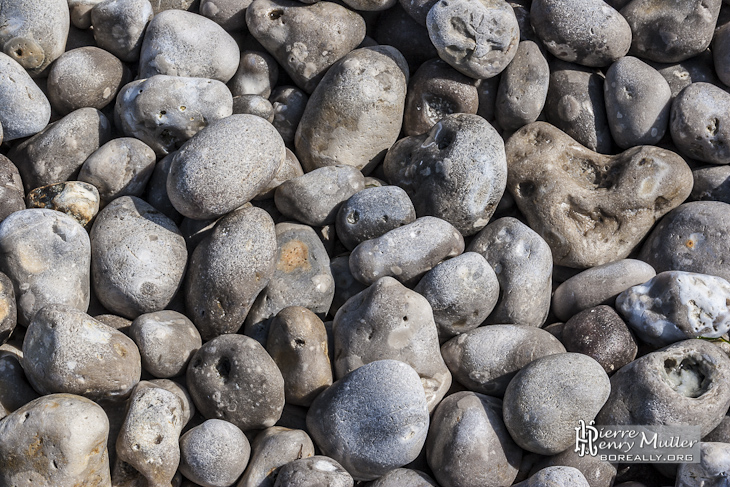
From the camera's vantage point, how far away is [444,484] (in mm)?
3061

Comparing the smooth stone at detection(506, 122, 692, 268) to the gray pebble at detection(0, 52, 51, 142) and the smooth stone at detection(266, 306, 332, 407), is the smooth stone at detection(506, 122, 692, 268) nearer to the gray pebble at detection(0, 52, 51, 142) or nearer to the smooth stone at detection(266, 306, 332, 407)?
the smooth stone at detection(266, 306, 332, 407)

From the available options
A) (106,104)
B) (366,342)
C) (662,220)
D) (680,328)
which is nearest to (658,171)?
(662,220)

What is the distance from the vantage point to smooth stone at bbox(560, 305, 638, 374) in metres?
3.34

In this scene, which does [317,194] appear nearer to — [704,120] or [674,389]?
[674,389]

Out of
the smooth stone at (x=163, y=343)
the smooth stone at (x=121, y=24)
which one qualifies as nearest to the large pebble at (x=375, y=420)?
the smooth stone at (x=163, y=343)

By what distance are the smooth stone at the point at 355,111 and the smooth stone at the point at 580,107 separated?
0.90 meters

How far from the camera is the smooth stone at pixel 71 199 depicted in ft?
11.6

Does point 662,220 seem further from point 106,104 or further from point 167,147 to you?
point 106,104

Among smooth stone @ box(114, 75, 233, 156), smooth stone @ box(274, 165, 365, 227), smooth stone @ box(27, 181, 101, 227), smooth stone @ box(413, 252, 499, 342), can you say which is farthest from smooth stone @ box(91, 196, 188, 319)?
smooth stone @ box(413, 252, 499, 342)

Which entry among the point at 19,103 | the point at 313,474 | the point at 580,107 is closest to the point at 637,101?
the point at 580,107

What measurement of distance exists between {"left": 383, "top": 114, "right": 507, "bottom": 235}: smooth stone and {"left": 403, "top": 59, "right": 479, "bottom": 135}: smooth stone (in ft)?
0.71

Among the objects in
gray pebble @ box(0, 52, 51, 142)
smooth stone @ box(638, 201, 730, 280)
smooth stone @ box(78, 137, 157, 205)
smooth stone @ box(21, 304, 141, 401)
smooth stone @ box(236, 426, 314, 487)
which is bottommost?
smooth stone @ box(236, 426, 314, 487)

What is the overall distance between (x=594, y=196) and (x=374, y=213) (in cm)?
125

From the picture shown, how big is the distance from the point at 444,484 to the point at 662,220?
1.93 m
